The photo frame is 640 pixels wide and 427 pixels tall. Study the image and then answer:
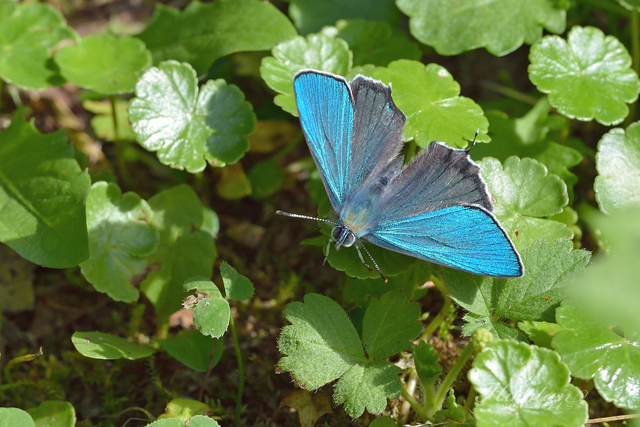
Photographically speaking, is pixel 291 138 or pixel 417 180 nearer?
pixel 417 180

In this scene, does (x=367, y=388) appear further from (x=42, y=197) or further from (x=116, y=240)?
(x=42, y=197)

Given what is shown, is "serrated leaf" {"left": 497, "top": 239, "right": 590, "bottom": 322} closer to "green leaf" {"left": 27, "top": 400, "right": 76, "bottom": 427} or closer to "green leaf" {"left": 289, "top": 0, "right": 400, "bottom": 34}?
Result: "green leaf" {"left": 27, "top": 400, "right": 76, "bottom": 427}

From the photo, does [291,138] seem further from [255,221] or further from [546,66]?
[546,66]

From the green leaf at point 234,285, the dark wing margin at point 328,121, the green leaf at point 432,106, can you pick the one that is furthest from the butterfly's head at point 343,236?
the green leaf at point 432,106

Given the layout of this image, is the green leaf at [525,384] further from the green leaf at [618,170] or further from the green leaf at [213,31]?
the green leaf at [213,31]

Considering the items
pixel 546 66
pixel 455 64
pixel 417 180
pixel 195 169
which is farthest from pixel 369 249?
pixel 455 64

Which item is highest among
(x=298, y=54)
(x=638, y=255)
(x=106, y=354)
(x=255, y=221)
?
(x=638, y=255)

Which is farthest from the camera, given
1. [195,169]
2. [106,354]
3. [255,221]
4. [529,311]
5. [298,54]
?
[255,221]

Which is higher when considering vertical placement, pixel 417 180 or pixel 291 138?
pixel 417 180
